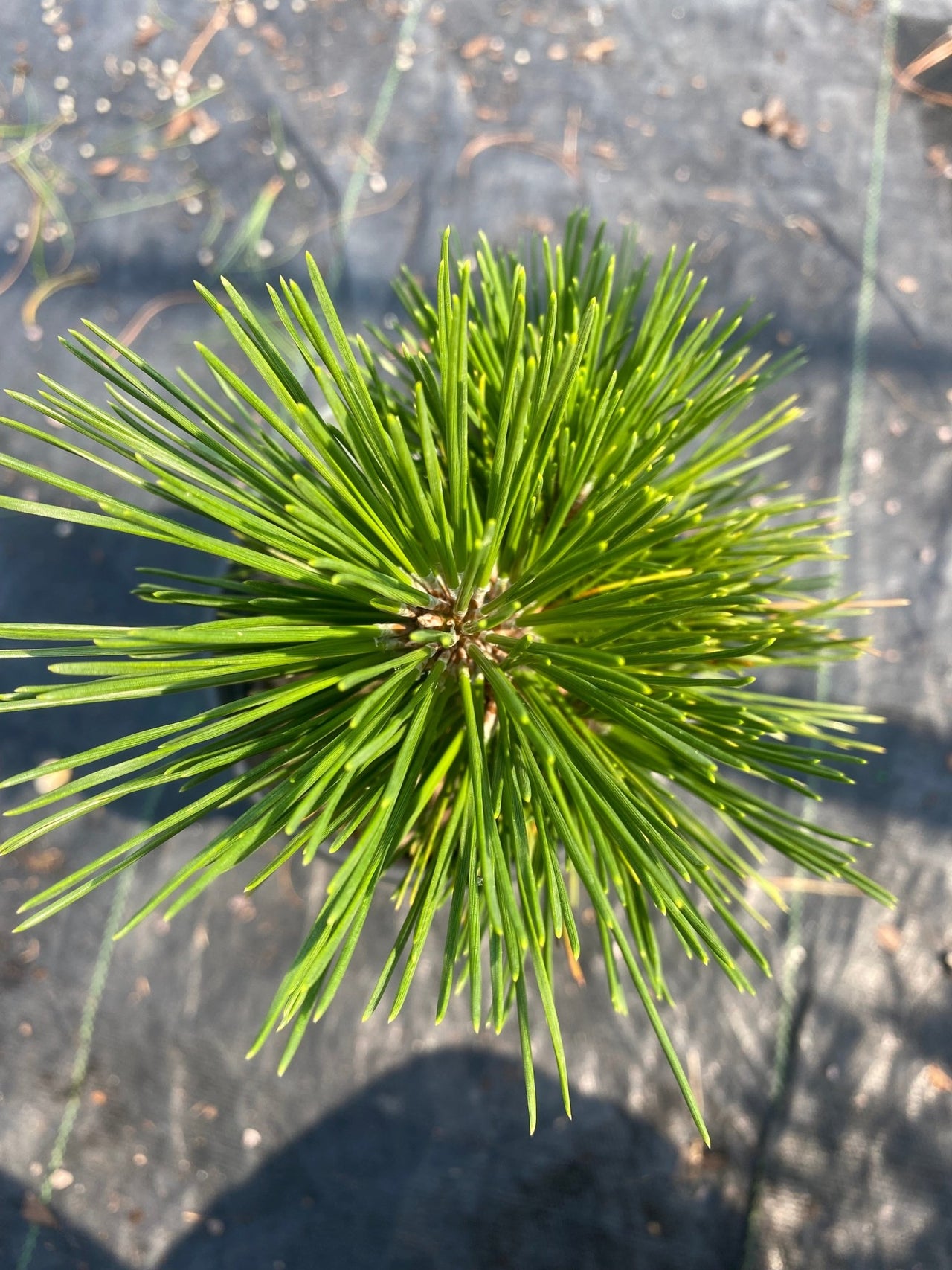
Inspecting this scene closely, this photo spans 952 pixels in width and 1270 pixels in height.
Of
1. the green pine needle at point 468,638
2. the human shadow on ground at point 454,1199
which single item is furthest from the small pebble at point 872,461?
the human shadow on ground at point 454,1199

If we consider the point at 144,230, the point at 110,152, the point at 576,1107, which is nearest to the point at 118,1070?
the point at 576,1107

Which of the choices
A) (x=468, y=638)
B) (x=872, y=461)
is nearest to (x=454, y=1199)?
(x=468, y=638)

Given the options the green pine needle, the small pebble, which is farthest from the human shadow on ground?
the small pebble

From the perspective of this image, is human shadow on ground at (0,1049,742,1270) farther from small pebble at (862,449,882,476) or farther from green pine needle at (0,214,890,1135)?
small pebble at (862,449,882,476)

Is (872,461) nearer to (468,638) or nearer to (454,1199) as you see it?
(468,638)

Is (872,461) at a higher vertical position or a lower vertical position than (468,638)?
higher

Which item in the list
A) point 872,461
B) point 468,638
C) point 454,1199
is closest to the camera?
point 468,638

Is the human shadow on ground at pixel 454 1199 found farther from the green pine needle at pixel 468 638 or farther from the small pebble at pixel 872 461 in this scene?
the small pebble at pixel 872 461
